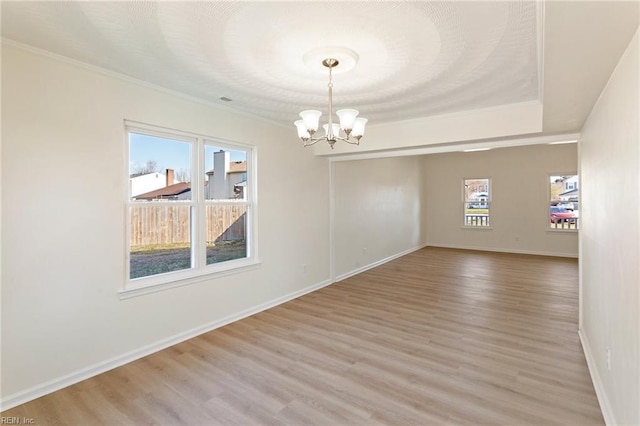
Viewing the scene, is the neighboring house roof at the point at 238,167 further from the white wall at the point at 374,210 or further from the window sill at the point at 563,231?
the window sill at the point at 563,231

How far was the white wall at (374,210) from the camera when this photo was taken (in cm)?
595

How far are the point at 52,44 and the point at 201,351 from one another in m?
2.83

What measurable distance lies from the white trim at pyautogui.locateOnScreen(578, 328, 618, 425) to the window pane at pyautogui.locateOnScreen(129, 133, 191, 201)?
3900 mm

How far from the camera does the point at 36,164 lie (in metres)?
2.39

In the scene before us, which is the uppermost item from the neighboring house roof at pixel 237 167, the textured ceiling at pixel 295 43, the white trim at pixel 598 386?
the textured ceiling at pixel 295 43

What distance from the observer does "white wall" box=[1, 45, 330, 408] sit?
229 cm

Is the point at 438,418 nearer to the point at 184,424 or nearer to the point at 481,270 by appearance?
the point at 184,424

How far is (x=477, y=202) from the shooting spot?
9.15m

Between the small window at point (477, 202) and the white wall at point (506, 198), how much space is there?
139 millimetres

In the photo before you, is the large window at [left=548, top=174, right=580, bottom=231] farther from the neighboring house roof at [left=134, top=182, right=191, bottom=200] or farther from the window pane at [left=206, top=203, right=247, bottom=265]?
the neighboring house roof at [left=134, top=182, right=191, bottom=200]

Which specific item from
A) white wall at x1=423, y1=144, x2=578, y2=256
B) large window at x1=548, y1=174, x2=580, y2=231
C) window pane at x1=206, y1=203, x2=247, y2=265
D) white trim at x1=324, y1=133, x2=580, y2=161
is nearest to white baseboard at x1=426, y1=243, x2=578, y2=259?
white wall at x1=423, y1=144, x2=578, y2=256

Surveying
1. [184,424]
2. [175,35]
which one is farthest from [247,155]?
[184,424]

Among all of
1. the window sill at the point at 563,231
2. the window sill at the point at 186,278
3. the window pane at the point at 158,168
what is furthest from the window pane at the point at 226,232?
the window sill at the point at 563,231

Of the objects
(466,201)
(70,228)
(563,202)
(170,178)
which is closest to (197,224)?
(170,178)
